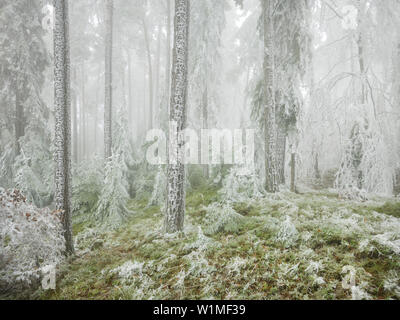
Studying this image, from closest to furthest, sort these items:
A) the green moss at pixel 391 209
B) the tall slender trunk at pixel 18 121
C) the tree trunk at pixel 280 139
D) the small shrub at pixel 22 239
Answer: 1. the small shrub at pixel 22 239
2. the green moss at pixel 391 209
3. the tree trunk at pixel 280 139
4. the tall slender trunk at pixel 18 121

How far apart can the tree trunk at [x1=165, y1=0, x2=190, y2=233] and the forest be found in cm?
4

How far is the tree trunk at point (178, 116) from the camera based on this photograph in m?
5.12

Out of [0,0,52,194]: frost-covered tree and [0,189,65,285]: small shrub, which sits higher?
[0,0,52,194]: frost-covered tree

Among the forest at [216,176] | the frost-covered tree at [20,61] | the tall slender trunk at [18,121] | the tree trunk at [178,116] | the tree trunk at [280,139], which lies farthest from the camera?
the tall slender trunk at [18,121]

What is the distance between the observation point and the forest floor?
3137mm

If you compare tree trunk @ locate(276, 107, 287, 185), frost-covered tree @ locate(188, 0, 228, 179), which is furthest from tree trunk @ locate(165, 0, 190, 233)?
frost-covered tree @ locate(188, 0, 228, 179)

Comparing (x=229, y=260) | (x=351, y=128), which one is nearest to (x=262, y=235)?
(x=229, y=260)

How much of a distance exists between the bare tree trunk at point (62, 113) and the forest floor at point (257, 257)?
4.70 ft

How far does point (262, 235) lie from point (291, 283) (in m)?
1.40

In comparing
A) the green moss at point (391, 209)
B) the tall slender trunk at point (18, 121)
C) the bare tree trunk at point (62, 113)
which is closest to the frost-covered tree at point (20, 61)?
the tall slender trunk at point (18, 121)

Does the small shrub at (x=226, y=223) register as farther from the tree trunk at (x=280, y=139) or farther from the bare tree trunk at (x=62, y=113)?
the bare tree trunk at (x=62, y=113)

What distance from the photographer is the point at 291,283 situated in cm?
317

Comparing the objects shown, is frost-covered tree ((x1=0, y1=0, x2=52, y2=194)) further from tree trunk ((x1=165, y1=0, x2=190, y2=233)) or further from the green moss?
the green moss
